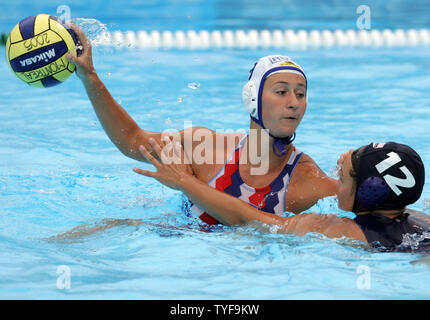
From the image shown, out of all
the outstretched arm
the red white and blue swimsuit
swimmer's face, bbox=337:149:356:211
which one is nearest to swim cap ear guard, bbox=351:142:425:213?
swimmer's face, bbox=337:149:356:211

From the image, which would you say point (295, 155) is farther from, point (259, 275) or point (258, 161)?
point (259, 275)

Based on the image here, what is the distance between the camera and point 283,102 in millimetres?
3551

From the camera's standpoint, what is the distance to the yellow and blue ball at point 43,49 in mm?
3666

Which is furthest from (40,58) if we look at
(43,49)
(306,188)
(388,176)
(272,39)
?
(272,39)

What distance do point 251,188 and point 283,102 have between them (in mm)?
549

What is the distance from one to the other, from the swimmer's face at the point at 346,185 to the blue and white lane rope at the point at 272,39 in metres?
7.33

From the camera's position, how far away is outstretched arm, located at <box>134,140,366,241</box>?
3.34m

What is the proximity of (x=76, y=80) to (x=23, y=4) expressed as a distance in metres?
5.44

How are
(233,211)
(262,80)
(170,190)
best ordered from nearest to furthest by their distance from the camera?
(233,211)
(262,80)
(170,190)

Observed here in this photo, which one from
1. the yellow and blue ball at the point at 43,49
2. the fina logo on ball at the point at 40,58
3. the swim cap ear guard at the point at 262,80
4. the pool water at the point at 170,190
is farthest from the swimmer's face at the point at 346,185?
the fina logo on ball at the point at 40,58

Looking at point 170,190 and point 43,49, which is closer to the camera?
point 43,49

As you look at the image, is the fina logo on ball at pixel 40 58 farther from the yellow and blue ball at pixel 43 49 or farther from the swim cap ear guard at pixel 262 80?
the swim cap ear guard at pixel 262 80

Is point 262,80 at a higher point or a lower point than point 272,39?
lower

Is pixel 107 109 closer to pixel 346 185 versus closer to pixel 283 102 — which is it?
pixel 283 102
